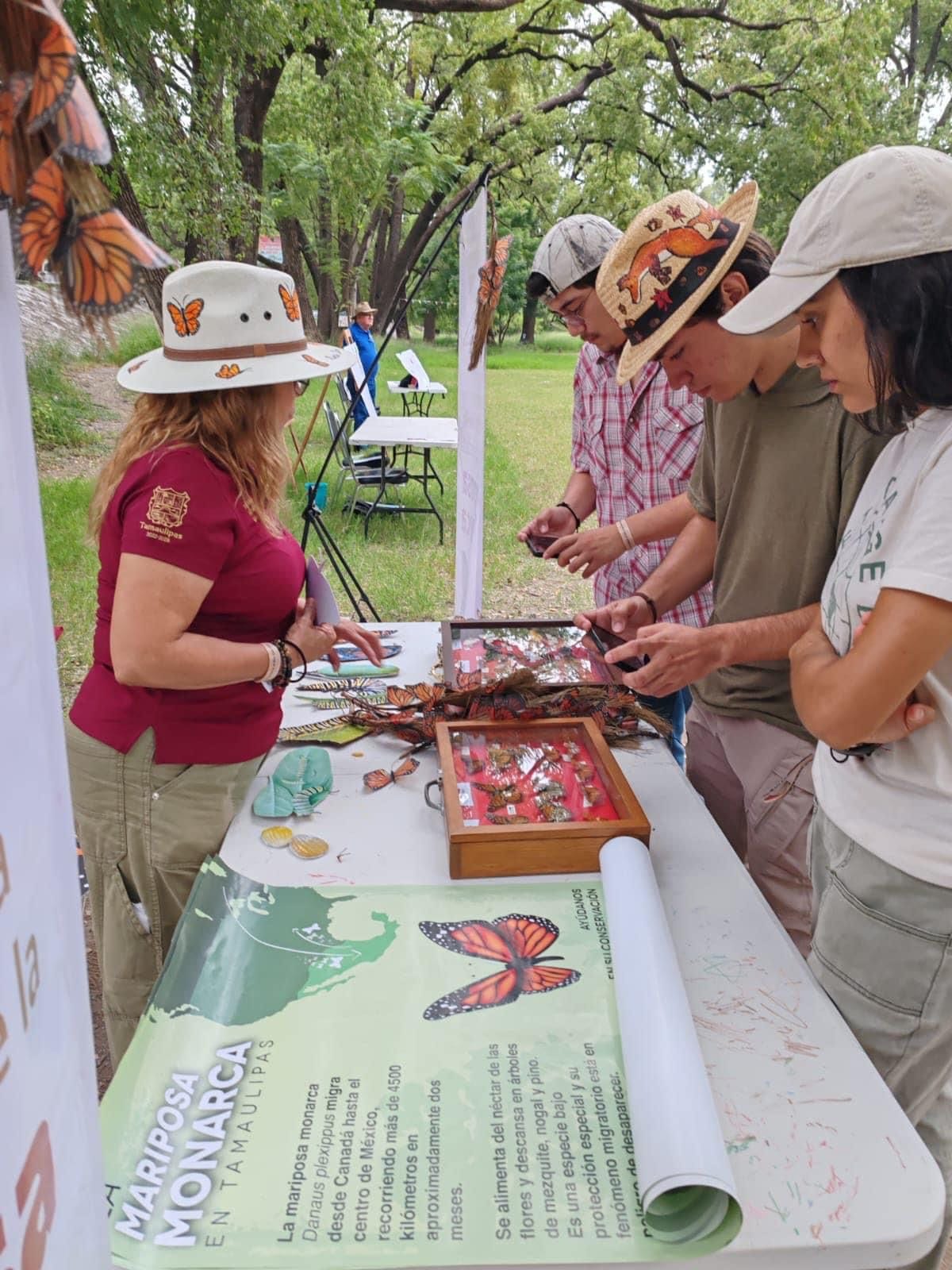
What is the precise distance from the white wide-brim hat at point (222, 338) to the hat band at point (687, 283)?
22.8 inches

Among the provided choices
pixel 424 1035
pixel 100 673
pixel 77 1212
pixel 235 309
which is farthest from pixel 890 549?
pixel 100 673

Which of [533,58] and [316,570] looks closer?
[316,570]

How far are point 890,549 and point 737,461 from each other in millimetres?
618

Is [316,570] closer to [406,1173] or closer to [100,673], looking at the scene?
[100,673]

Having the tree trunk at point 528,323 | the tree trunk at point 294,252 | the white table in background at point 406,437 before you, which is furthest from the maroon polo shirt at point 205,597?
the tree trunk at point 528,323

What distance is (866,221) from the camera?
1014 mm

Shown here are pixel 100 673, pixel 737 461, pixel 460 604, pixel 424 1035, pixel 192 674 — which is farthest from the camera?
pixel 460 604

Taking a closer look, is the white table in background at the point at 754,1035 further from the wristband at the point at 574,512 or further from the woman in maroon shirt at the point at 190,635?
the wristband at the point at 574,512

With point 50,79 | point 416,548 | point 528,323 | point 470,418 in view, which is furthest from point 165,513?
point 528,323

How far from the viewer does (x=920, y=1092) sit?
1.15m

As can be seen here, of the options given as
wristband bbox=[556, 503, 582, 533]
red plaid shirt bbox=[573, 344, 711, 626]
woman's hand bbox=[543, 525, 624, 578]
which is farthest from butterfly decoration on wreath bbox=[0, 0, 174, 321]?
wristband bbox=[556, 503, 582, 533]

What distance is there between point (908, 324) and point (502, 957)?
89 centimetres

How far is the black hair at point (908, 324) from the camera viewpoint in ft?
3.25

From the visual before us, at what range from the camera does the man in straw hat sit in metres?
1.50
